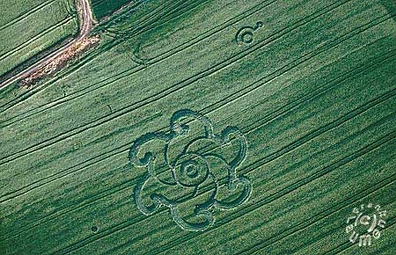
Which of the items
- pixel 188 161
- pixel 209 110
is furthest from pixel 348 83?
pixel 188 161

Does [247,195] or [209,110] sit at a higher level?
[209,110]

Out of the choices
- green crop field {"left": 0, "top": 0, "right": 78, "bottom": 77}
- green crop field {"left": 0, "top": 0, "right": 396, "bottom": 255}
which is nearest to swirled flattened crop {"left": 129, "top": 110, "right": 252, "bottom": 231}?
green crop field {"left": 0, "top": 0, "right": 396, "bottom": 255}

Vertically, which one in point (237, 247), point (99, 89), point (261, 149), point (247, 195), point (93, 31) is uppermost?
point (93, 31)

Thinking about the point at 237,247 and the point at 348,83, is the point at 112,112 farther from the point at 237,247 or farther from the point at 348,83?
the point at 348,83
